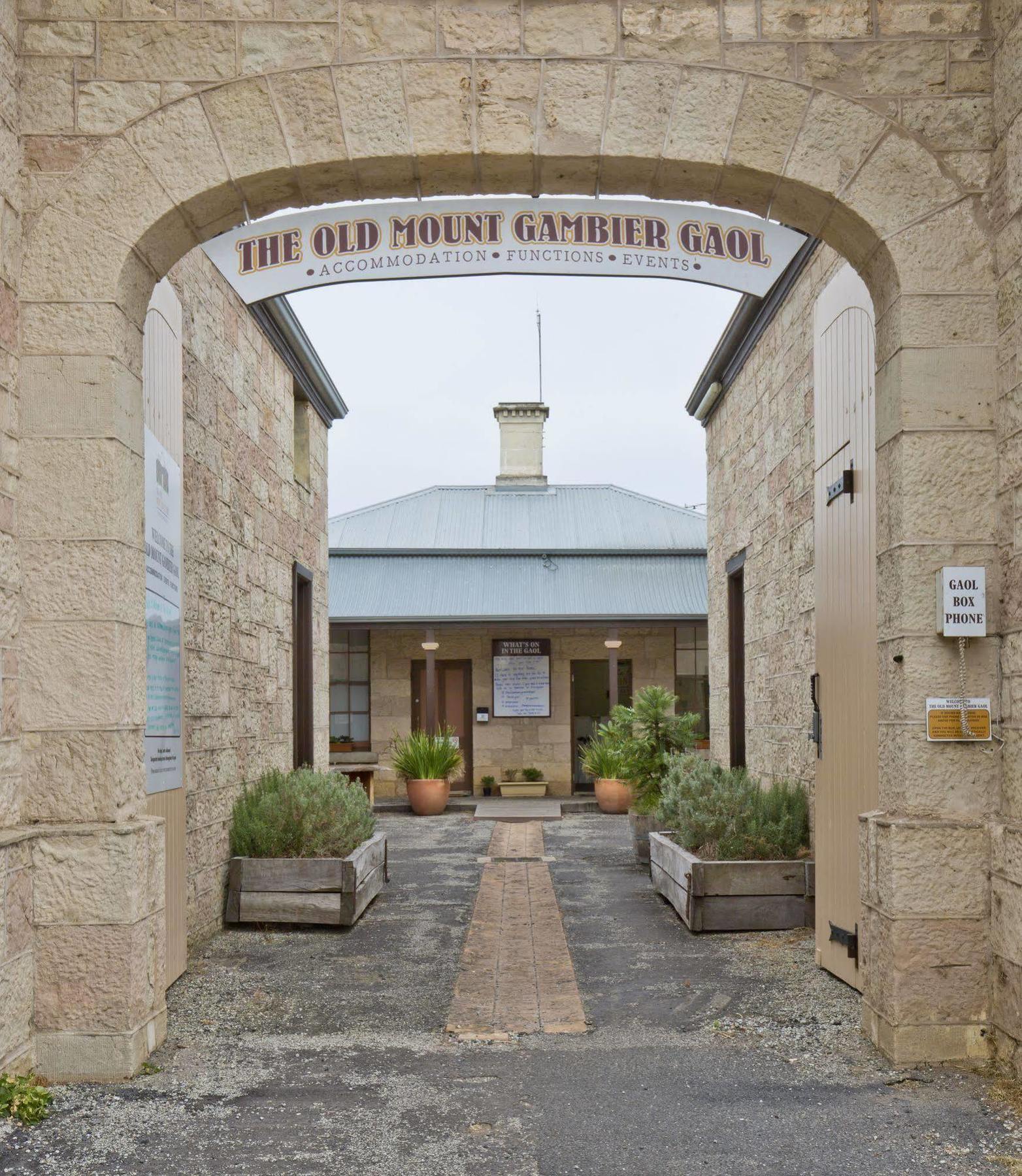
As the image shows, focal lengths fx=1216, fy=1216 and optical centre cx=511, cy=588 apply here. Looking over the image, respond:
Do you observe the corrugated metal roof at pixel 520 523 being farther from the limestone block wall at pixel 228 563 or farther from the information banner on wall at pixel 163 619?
the information banner on wall at pixel 163 619

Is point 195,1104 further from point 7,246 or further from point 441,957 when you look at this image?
point 7,246

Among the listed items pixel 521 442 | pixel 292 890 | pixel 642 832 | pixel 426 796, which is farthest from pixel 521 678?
pixel 292 890

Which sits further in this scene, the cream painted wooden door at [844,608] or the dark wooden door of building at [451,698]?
the dark wooden door of building at [451,698]

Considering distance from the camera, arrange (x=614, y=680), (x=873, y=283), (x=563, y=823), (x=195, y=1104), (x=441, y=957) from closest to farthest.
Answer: (x=195, y=1104) < (x=873, y=283) < (x=441, y=957) < (x=563, y=823) < (x=614, y=680)

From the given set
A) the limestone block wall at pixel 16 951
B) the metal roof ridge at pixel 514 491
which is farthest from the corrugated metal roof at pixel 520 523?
the limestone block wall at pixel 16 951

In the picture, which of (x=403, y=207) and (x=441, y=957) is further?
(x=441, y=957)

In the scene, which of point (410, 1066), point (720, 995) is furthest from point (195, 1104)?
point (720, 995)

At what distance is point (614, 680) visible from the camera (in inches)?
675

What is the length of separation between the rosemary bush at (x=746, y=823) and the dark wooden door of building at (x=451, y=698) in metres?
10.4

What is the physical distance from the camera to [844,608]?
19.0 feet

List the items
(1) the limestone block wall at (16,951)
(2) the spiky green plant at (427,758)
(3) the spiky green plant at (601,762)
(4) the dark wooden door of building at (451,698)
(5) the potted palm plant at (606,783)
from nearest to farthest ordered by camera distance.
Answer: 1. (1) the limestone block wall at (16,951)
2. (3) the spiky green plant at (601,762)
3. (5) the potted palm plant at (606,783)
4. (2) the spiky green plant at (427,758)
5. (4) the dark wooden door of building at (451,698)

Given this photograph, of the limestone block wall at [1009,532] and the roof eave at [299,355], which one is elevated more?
the roof eave at [299,355]

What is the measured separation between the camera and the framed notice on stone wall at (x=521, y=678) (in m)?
18.2

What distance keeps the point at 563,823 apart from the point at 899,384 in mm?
10763
